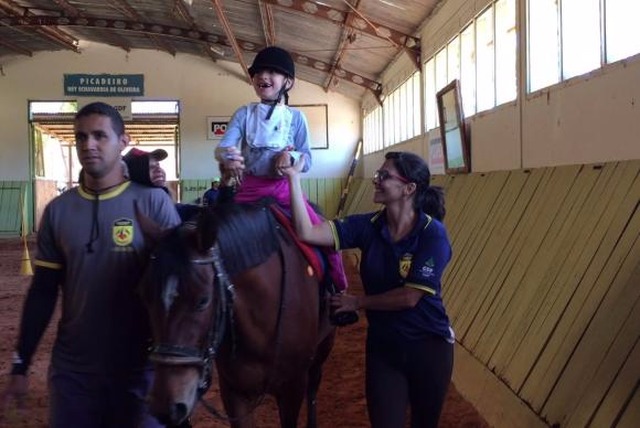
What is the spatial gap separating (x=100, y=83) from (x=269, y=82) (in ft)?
66.8

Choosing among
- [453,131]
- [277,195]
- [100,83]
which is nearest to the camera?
[277,195]

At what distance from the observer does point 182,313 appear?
7.16 ft

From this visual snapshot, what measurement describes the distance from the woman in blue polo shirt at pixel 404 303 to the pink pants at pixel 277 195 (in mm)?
404

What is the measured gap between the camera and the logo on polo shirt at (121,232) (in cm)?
235

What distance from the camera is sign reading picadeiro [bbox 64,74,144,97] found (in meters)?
22.1

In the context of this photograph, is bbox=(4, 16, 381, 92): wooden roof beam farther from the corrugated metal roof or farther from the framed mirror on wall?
the framed mirror on wall

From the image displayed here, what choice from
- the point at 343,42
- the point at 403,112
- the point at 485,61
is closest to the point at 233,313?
the point at 485,61

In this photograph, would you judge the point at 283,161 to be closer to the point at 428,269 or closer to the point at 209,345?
the point at 428,269

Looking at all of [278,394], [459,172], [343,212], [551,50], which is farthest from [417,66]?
[278,394]

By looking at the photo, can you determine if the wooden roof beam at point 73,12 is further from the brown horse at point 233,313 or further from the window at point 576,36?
the brown horse at point 233,313

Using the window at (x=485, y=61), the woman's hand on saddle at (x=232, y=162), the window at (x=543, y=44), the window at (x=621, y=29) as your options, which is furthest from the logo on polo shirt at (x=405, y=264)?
the window at (x=485, y=61)

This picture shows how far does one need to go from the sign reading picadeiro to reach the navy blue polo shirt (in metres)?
20.8

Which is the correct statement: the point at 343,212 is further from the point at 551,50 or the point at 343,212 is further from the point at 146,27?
the point at 551,50

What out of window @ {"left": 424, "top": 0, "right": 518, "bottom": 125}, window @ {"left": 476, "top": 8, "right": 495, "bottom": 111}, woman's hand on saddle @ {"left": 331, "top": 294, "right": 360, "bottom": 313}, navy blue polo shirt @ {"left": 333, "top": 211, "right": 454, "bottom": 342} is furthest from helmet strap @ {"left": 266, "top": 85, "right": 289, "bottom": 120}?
window @ {"left": 476, "top": 8, "right": 495, "bottom": 111}
